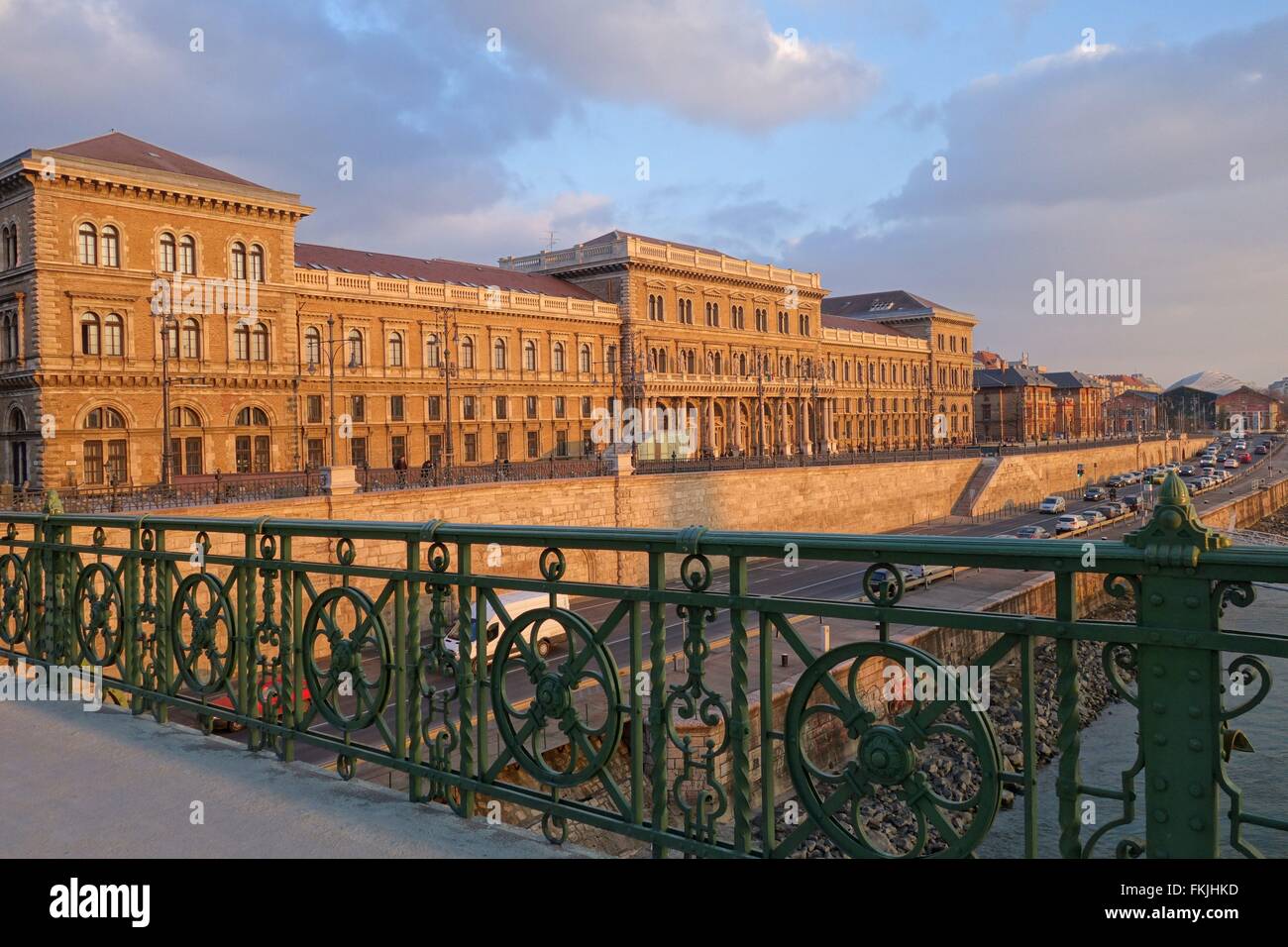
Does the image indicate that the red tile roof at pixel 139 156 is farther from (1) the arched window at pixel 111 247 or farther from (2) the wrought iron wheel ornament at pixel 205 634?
(2) the wrought iron wheel ornament at pixel 205 634

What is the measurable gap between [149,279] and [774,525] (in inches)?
1190

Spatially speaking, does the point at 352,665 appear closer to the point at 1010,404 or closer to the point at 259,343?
the point at 259,343

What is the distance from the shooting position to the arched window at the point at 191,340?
37438 millimetres

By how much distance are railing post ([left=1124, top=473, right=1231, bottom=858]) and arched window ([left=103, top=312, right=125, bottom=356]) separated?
127ft

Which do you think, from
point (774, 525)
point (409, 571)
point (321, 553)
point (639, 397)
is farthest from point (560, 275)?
point (409, 571)

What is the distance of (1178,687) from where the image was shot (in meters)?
2.62

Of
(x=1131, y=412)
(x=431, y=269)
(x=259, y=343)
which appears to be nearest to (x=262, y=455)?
(x=259, y=343)

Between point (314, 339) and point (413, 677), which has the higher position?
point (314, 339)

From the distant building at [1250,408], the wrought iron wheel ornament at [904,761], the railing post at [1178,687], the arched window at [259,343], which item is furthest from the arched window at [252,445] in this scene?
the distant building at [1250,408]

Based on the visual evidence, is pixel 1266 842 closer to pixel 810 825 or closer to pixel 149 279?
pixel 810 825

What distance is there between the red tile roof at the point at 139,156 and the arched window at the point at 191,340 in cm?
557

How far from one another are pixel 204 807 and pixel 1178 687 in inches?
149

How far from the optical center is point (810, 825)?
314cm

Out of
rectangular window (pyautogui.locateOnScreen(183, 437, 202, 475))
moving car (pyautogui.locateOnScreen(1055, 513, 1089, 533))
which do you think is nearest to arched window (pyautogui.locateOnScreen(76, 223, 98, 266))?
rectangular window (pyautogui.locateOnScreen(183, 437, 202, 475))
